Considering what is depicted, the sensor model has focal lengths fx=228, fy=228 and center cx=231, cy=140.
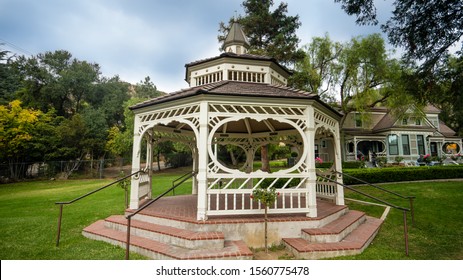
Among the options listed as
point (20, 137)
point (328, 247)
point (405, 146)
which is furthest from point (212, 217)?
point (405, 146)

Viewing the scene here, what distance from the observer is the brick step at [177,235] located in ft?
15.1

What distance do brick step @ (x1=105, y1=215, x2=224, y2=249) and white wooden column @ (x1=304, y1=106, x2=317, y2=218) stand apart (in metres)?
2.35

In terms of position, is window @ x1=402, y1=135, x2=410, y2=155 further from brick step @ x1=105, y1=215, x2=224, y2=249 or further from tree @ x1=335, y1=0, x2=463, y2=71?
brick step @ x1=105, y1=215, x2=224, y2=249

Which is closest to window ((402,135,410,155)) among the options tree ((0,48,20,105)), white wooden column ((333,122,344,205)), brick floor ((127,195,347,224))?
white wooden column ((333,122,344,205))

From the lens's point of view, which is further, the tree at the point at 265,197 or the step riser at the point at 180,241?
the tree at the point at 265,197

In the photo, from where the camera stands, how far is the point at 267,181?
1180 centimetres

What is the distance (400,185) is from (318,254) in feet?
35.2

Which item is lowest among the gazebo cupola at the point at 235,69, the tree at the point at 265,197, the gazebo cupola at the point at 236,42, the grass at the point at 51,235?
the grass at the point at 51,235

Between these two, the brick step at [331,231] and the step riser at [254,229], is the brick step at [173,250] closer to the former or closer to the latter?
the step riser at [254,229]

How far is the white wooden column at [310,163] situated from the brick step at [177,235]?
92.6 inches

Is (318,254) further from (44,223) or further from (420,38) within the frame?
(44,223)

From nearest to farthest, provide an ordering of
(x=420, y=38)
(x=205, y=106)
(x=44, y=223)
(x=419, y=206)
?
(x=205, y=106) → (x=420, y=38) → (x=44, y=223) → (x=419, y=206)

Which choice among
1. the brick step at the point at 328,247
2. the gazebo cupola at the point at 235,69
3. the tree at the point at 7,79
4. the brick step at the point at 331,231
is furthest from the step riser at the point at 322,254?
the tree at the point at 7,79

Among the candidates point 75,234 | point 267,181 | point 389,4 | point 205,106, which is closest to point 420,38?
point 389,4
